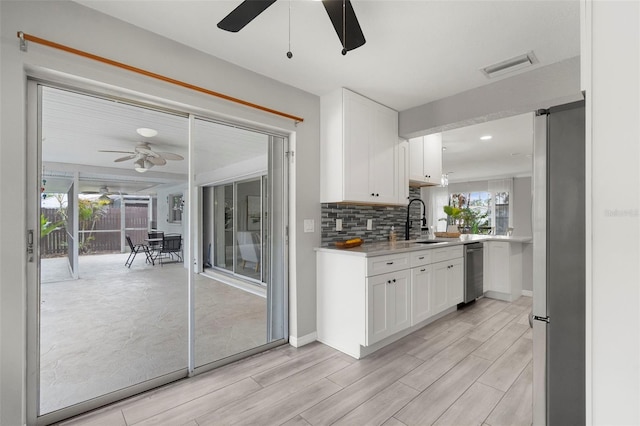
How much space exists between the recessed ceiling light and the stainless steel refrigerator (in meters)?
2.45

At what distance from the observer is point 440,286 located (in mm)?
3490

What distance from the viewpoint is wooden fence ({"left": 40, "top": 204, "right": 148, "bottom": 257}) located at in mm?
1789

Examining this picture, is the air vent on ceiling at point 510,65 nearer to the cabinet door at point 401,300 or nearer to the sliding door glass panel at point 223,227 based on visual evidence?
the cabinet door at point 401,300

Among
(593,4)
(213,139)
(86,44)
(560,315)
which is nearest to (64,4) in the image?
(86,44)

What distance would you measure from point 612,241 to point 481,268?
4.36m

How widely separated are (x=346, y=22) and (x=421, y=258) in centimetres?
241

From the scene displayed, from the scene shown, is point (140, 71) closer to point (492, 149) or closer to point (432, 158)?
point (432, 158)

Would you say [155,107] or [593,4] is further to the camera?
[155,107]

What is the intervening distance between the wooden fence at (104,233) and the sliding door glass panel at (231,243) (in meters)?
0.49

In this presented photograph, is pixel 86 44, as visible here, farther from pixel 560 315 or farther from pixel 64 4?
pixel 560 315

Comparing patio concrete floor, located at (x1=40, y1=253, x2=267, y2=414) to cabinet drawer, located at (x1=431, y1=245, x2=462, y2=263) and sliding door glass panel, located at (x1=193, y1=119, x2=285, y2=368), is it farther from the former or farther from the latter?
cabinet drawer, located at (x1=431, y1=245, x2=462, y2=263)

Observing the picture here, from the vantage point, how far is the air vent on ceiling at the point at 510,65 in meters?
2.38

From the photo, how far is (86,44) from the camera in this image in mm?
1790

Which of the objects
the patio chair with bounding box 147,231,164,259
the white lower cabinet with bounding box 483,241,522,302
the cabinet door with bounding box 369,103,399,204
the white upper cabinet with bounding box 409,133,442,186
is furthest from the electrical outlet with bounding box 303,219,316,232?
the white lower cabinet with bounding box 483,241,522,302
